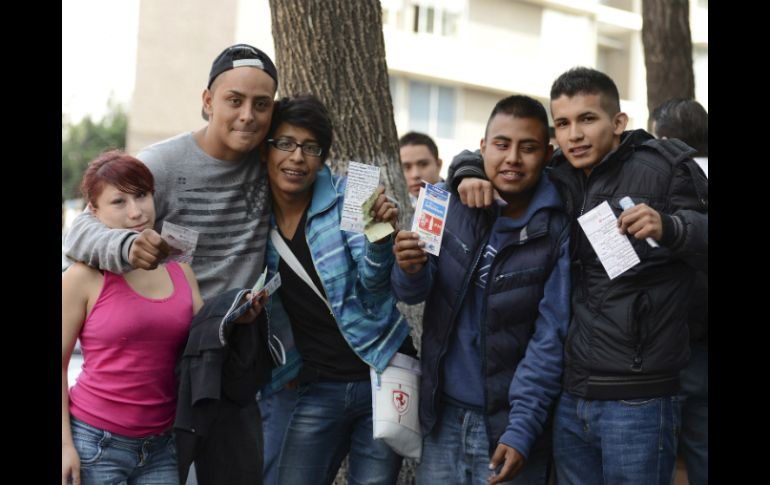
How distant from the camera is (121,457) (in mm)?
2969

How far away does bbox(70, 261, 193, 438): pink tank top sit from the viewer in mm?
2980

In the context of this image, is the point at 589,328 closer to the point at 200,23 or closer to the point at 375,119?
the point at 375,119

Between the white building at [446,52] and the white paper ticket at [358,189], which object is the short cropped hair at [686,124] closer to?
the white paper ticket at [358,189]

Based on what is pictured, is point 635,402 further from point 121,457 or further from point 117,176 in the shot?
point 117,176

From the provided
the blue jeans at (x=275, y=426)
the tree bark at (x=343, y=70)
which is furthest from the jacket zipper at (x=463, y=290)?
the tree bark at (x=343, y=70)

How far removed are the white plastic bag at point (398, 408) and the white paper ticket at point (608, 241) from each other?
0.90 metres

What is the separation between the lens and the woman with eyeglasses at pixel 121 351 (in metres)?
2.95

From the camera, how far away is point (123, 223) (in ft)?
10.1

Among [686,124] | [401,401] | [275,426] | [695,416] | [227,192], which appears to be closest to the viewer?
[401,401]

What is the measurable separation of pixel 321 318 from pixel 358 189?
582 millimetres

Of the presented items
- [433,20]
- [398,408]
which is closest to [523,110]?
[398,408]

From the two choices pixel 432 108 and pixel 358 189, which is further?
pixel 432 108
